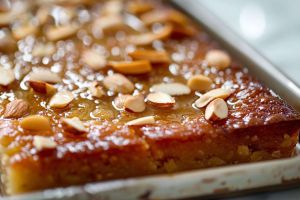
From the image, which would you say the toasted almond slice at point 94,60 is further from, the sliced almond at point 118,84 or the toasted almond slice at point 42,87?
the toasted almond slice at point 42,87

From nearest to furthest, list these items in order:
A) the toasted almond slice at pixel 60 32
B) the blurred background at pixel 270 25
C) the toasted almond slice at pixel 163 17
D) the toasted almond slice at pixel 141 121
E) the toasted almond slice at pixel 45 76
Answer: the toasted almond slice at pixel 141 121 < the toasted almond slice at pixel 45 76 < the toasted almond slice at pixel 60 32 < the toasted almond slice at pixel 163 17 < the blurred background at pixel 270 25

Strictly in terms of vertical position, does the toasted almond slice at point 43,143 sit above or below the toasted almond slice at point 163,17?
below

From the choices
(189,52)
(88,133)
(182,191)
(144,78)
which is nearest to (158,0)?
(189,52)

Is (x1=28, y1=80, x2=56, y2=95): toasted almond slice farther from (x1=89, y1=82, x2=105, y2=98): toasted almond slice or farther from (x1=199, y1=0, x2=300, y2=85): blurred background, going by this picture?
(x1=199, y1=0, x2=300, y2=85): blurred background

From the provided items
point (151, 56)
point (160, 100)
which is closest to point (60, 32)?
point (151, 56)

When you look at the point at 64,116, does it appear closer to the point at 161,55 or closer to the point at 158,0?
the point at 161,55

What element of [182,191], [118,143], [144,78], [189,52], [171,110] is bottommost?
[182,191]

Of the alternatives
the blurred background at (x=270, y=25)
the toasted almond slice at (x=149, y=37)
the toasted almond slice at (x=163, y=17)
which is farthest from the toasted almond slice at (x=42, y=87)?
the blurred background at (x=270, y=25)
